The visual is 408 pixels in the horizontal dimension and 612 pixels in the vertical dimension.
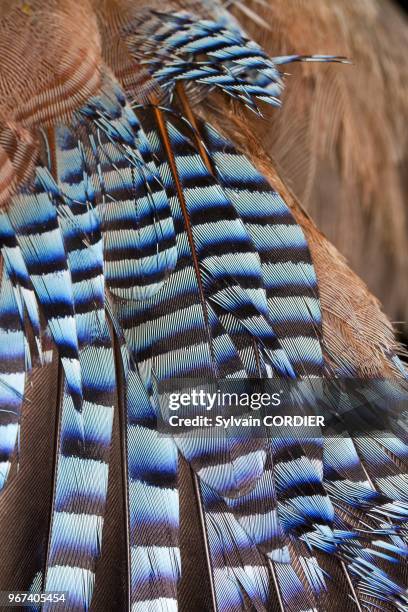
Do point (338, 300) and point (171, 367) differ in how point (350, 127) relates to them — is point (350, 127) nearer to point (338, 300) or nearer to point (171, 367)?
point (338, 300)

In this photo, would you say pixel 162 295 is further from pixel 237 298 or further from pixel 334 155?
pixel 334 155

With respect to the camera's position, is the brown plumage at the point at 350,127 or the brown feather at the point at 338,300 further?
the brown plumage at the point at 350,127

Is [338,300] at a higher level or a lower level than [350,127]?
lower

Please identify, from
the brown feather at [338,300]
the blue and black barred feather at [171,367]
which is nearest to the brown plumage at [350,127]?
the brown feather at [338,300]

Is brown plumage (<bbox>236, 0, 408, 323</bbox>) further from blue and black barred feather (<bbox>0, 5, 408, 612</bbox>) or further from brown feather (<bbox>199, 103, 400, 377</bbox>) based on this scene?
blue and black barred feather (<bbox>0, 5, 408, 612</bbox>)

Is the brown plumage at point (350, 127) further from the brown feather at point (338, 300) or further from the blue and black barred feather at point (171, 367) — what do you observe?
the blue and black barred feather at point (171, 367)

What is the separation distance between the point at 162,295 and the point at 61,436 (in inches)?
7.8

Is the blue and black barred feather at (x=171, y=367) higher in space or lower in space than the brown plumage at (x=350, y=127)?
lower

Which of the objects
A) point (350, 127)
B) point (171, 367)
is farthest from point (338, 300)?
point (350, 127)

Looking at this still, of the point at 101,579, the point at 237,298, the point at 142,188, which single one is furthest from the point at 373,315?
the point at 101,579

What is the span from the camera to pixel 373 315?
0.94 meters

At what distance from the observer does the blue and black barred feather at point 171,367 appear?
80cm

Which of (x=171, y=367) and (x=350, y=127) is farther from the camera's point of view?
(x=350, y=127)

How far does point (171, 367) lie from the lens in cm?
83
